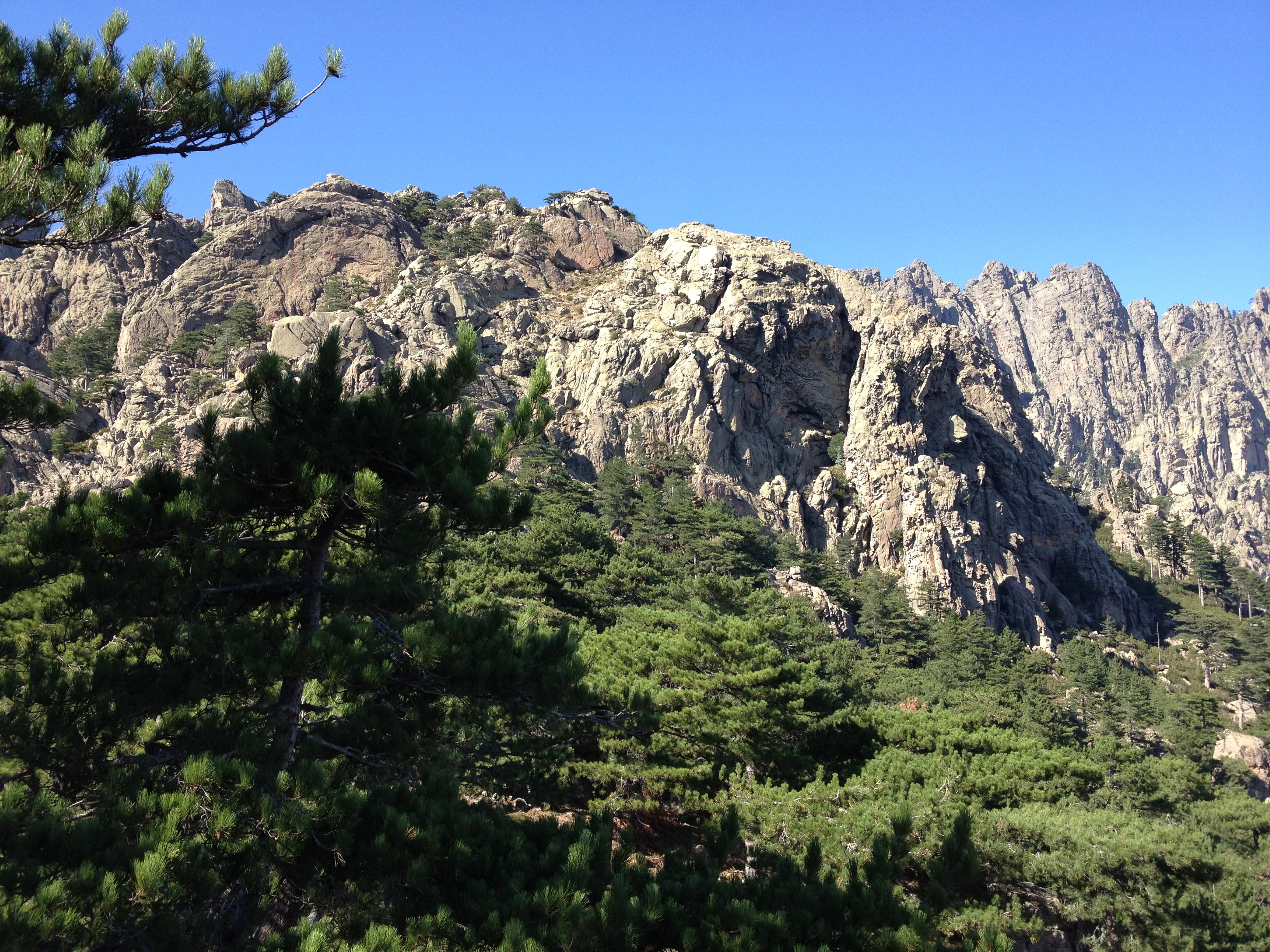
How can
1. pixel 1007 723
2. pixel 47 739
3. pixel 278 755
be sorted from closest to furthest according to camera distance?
pixel 47 739 < pixel 278 755 < pixel 1007 723

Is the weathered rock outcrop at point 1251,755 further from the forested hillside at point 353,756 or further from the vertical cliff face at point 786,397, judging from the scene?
the forested hillside at point 353,756

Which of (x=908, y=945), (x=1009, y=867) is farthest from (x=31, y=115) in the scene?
(x=1009, y=867)

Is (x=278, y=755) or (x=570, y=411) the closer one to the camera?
(x=278, y=755)

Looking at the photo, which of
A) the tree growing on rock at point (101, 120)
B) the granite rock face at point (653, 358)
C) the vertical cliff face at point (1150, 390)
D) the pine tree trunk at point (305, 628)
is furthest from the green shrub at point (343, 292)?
the vertical cliff face at point (1150, 390)

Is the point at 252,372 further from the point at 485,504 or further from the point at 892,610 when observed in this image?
the point at 892,610

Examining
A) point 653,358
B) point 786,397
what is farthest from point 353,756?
point 786,397

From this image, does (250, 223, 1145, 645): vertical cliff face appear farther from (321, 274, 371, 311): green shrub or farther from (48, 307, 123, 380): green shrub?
(48, 307, 123, 380): green shrub

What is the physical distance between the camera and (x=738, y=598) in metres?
20.9

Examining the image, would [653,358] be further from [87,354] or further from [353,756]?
[353,756]

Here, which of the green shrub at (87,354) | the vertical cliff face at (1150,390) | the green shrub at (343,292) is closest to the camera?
the green shrub at (87,354)

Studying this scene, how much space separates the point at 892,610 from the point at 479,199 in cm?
6398

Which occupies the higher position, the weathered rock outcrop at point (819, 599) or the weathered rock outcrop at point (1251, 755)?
the weathered rock outcrop at point (819, 599)

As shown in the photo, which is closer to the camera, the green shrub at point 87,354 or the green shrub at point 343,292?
the green shrub at point 87,354

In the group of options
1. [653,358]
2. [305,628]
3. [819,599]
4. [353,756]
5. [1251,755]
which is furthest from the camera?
[653,358]
